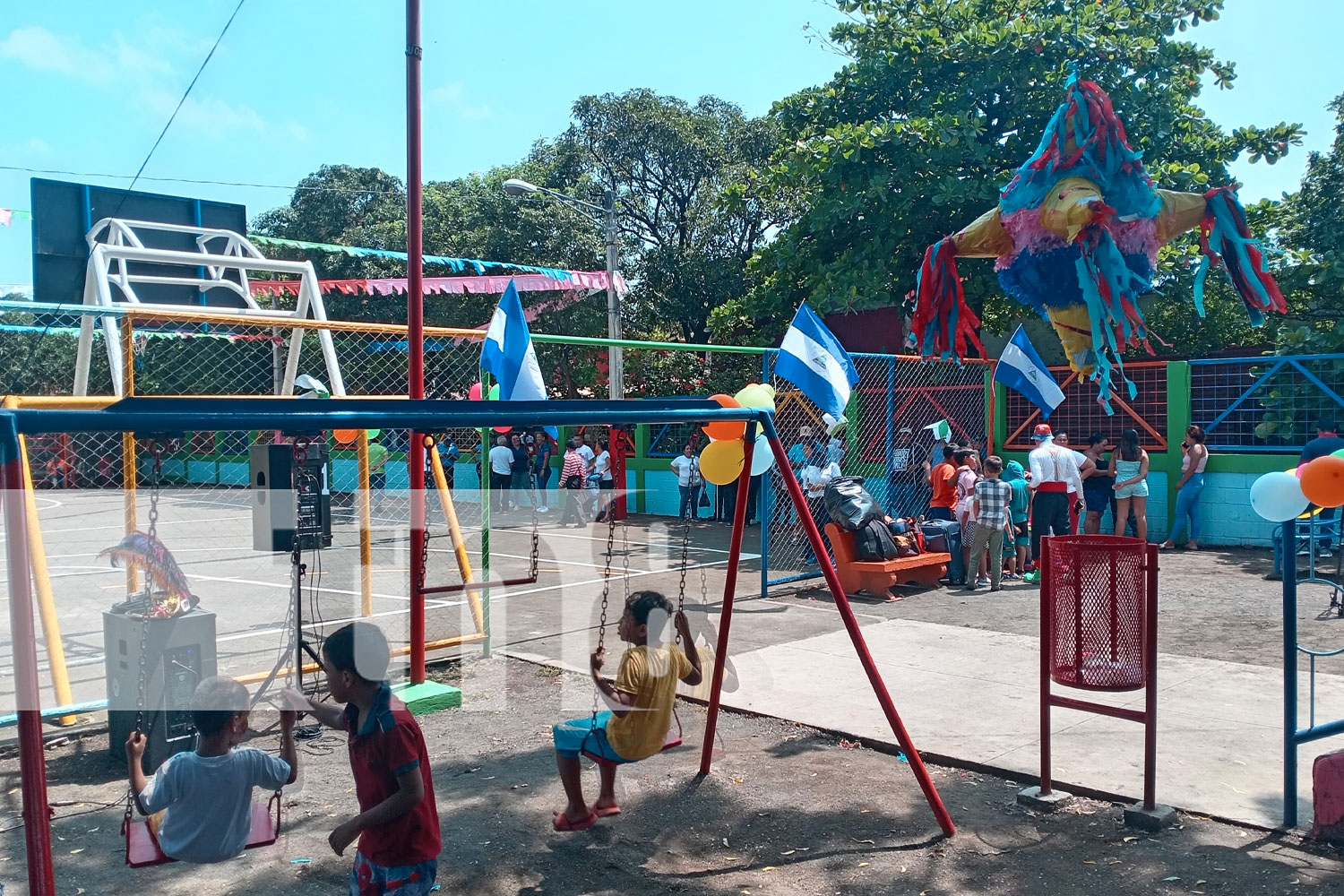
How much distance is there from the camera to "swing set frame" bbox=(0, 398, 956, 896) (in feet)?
8.91

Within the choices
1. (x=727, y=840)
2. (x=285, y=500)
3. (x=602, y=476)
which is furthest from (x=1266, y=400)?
(x=285, y=500)

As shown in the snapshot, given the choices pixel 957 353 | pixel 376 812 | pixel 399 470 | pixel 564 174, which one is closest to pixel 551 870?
pixel 376 812

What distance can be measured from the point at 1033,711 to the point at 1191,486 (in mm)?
8806

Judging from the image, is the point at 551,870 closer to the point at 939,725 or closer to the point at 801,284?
the point at 939,725

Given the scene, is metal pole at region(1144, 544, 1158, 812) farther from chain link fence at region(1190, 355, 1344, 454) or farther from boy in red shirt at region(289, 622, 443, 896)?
chain link fence at region(1190, 355, 1344, 454)

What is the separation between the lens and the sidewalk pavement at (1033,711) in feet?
18.0

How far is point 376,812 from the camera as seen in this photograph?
325 cm

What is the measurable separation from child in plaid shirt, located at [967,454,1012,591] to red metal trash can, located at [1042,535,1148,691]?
6.21 meters

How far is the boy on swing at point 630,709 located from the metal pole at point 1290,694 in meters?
2.70

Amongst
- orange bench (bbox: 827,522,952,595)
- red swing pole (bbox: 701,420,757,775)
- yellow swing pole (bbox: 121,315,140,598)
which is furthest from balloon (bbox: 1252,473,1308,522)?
yellow swing pole (bbox: 121,315,140,598)

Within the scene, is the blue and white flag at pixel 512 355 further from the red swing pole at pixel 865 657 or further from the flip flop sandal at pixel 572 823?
the flip flop sandal at pixel 572 823

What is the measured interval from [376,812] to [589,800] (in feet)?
7.62

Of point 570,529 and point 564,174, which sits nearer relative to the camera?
point 570,529

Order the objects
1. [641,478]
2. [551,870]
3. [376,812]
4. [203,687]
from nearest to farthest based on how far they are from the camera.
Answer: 1. [376,812]
2. [203,687]
3. [551,870]
4. [641,478]
